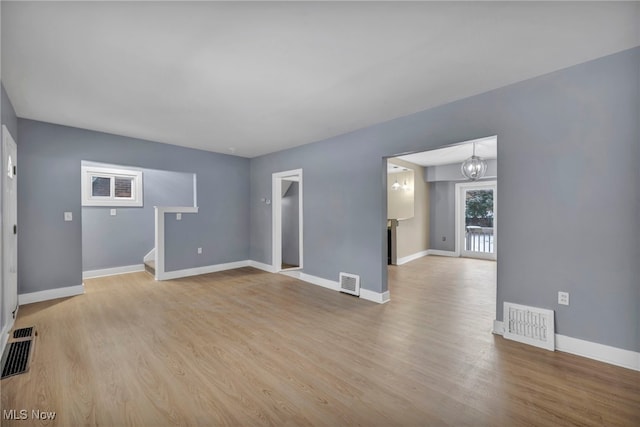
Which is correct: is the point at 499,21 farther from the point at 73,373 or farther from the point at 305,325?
the point at 73,373

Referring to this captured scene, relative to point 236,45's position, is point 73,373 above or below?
below

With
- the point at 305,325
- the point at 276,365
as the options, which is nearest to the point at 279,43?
the point at 276,365

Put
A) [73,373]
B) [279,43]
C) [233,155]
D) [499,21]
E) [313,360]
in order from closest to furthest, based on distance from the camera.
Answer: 1. [499,21]
2. [279,43]
3. [73,373]
4. [313,360]
5. [233,155]

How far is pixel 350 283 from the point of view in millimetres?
4164

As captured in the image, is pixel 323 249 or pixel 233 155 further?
pixel 233 155

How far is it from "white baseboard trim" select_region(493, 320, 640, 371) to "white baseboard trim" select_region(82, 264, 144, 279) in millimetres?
6850

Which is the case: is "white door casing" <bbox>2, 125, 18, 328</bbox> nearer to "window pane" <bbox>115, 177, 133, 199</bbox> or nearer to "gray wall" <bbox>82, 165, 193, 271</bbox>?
"gray wall" <bbox>82, 165, 193, 271</bbox>

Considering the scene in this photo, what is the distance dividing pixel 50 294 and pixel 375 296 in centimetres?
460

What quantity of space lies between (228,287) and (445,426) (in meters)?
3.73

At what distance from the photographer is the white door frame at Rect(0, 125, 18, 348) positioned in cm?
265

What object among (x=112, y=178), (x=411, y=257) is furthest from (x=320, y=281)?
(x=112, y=178)

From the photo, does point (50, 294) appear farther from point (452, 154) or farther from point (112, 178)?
point (452, 154)

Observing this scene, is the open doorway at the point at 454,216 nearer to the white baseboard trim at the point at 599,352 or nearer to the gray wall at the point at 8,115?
the white baseboard trim at the point at 599,352

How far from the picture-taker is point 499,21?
5.78ft
